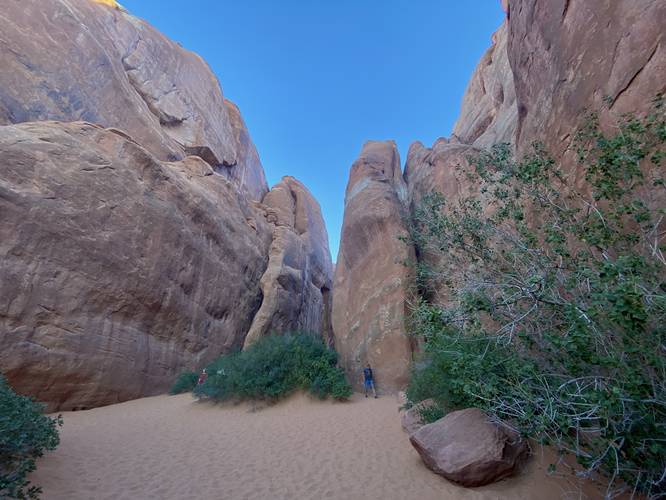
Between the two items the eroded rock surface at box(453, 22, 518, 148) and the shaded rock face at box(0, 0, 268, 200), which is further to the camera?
the shaded rock face at box(0, 0, 268, 200)

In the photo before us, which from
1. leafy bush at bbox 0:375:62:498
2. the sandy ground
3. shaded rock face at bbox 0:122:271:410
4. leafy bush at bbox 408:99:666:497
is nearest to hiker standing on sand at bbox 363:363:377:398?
the sandy ground

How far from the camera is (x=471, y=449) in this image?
180 inches

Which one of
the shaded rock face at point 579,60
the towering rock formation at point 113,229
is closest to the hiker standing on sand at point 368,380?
the towering rock formation at point 113,229

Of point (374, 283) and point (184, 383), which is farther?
point (374, 283)

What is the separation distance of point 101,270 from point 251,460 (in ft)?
29.0

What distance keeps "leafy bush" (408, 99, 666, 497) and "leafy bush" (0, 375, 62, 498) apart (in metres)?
5.08

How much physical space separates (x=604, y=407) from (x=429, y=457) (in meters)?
2.97

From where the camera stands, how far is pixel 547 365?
4.09 m

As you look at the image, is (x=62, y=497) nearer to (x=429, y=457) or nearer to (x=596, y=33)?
(x=429, y=457)

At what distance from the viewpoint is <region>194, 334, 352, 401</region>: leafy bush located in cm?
1060

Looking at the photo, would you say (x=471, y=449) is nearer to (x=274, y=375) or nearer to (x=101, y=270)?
(x=274, y=375)

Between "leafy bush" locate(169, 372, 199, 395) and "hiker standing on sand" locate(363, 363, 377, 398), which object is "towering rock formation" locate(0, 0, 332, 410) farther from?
"hiker standing on sand" locate(363, 363, 377, 398)

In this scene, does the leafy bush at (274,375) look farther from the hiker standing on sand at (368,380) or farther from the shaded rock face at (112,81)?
the shaded rock face at (112,81)

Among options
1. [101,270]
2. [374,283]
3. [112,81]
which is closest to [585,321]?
[374,283]
